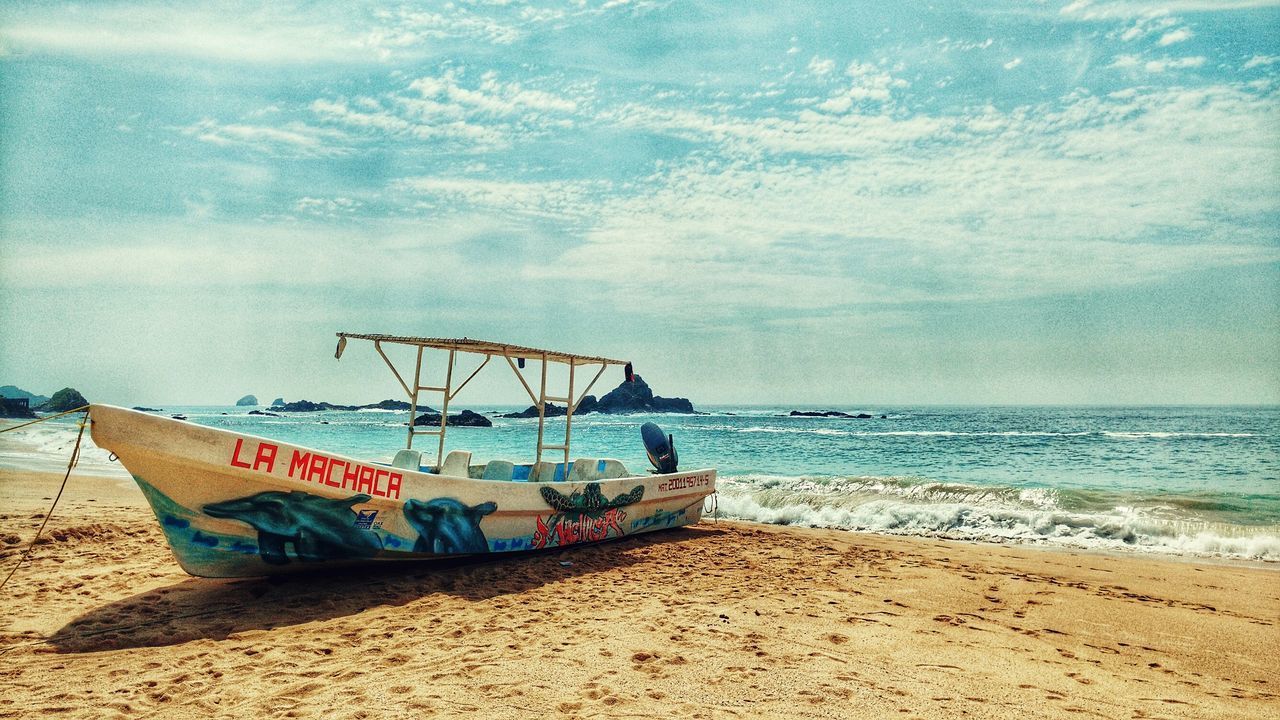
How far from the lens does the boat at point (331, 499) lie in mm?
6211

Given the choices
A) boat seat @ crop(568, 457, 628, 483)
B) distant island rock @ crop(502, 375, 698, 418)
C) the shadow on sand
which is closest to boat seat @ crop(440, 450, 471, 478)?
the shadow on sand

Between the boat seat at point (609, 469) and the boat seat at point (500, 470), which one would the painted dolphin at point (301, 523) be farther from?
the boat seat at point (609, 469)

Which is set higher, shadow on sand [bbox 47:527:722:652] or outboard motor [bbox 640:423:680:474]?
outboard motor [bbox 640:423:680:474]

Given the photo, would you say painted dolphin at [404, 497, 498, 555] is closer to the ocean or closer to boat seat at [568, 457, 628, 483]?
boat seat at [568, 457, 628, 483]

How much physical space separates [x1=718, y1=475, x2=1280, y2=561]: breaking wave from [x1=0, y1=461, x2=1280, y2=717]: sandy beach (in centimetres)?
230

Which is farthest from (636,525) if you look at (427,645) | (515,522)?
(427,645)

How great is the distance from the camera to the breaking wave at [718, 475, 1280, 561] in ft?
39.5

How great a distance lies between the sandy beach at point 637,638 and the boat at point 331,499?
1.27 feet

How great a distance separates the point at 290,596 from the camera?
6949mm

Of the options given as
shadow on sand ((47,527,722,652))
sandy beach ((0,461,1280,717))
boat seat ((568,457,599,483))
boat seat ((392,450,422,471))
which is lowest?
shadow on sand ((47,527,722,652))

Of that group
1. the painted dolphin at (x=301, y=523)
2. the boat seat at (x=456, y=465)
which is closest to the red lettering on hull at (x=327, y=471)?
the painted dolphin at (x=301, y=523)

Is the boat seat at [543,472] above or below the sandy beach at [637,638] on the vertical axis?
above

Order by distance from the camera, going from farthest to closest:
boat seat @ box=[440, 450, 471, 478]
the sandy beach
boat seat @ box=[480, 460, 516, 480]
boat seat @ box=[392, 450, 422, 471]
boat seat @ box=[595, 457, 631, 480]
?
boat seat @ box=[595, 457, 631, 480] < boat seat @ box=[480, 460, 516, 480] < boat seat @ box=[440, 450, 471, 478] < boat seat @ box=[392, 450, 422, 471] < the sandy beach

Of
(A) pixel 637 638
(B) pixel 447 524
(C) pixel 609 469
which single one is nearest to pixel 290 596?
(B) pixel 447 524
